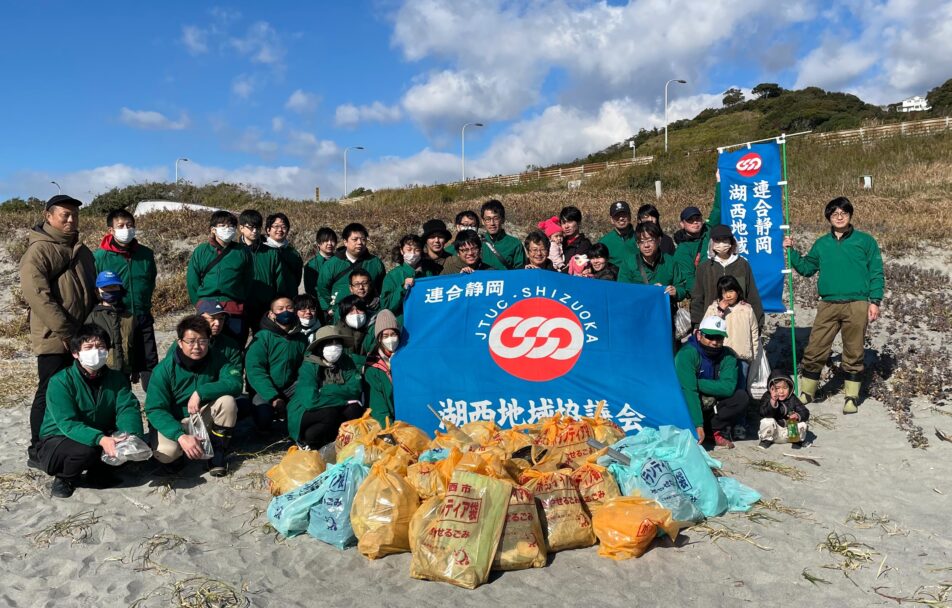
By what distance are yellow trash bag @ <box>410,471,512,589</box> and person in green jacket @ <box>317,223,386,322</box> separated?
131 inches

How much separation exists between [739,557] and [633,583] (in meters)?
0.74

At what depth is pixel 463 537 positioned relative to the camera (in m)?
3.91

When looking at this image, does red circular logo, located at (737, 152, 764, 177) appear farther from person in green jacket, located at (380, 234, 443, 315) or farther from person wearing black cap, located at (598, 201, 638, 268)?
person in green jacket, located at (380, 234, 443, 315)

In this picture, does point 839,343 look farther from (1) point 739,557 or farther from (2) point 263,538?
(2) point 263,538

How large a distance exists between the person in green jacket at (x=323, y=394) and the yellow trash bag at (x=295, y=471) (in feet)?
2.09

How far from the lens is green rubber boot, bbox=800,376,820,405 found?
761cm

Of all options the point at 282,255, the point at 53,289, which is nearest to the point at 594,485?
the point at 282,255

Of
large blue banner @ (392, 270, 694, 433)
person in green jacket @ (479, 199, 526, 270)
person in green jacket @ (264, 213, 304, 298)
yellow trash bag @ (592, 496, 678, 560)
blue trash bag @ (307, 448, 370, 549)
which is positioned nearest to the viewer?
yellow trash bag @ (592, 496, 678, 560)

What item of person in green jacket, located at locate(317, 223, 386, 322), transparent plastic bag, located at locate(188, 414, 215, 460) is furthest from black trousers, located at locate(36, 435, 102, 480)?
person in green jacket, located at locate(317, 223, 386, 322)

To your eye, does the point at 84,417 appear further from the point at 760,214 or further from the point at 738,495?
the point at 760,214

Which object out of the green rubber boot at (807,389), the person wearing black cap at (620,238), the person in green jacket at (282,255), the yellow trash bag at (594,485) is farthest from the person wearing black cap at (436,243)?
the green rubber boot at (807,389)

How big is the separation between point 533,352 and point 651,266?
64.2 inches

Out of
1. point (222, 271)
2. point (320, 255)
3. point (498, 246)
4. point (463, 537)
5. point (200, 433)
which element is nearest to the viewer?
point (463, 537)

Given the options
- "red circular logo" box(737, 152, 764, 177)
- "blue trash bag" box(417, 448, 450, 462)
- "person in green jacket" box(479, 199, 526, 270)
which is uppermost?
"red circular logo" box(737, 152, 764, 177)
